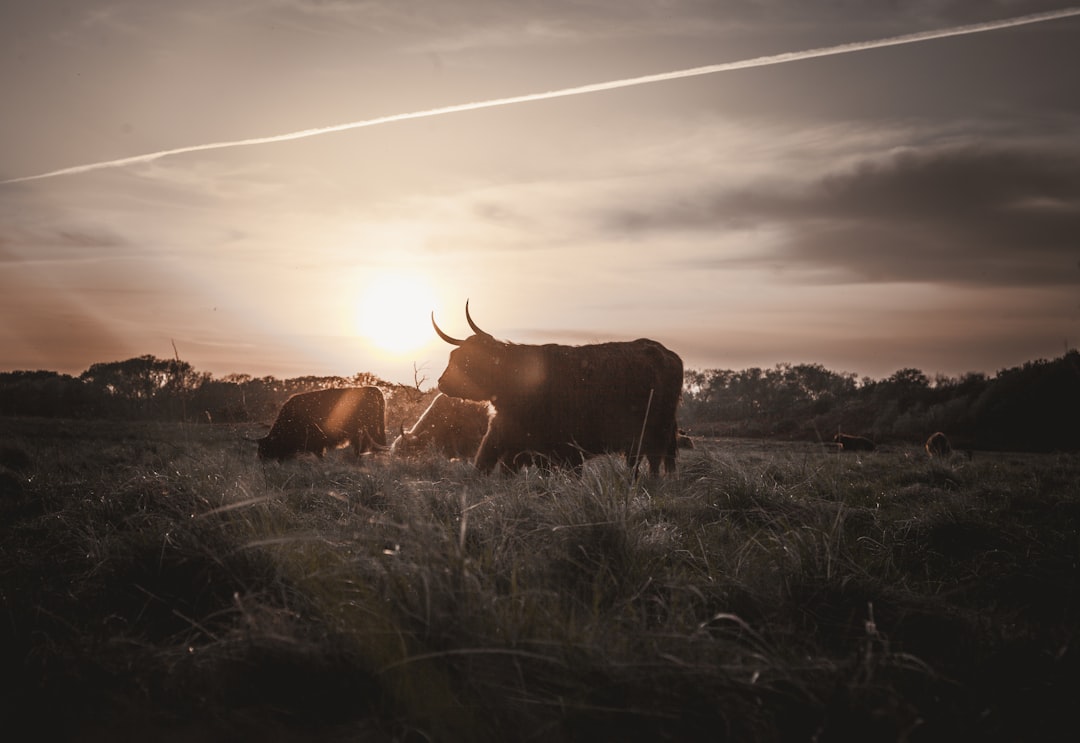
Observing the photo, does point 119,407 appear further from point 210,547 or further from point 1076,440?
point 1076,440

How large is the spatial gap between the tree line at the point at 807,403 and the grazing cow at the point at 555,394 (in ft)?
37.7

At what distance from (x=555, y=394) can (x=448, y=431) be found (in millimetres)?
6010

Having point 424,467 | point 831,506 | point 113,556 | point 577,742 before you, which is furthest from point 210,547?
point 424,467

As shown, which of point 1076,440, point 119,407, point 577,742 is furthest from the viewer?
point 119,407

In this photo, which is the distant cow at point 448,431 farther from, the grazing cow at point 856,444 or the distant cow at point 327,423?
the grazing cow at point 856,444

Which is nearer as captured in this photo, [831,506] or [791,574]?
[791,574]

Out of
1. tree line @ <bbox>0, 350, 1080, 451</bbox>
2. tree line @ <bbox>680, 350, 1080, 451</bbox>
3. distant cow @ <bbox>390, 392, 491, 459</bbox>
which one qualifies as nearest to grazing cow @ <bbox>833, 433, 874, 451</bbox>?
tree line @ <bbox>680, 350, 1080, 451</bbox>

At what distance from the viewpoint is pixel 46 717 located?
82.2 inches

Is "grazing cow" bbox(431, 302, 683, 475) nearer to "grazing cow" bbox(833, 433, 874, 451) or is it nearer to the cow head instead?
the cow head

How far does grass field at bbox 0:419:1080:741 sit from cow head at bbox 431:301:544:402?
3.82 metres

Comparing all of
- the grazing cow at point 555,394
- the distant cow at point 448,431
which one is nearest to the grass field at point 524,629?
the grazing cow at point 555,394

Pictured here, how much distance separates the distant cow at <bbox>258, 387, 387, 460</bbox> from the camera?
13.4 metres

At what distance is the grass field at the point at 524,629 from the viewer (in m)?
2.05

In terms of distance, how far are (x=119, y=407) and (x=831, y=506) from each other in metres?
33.3
